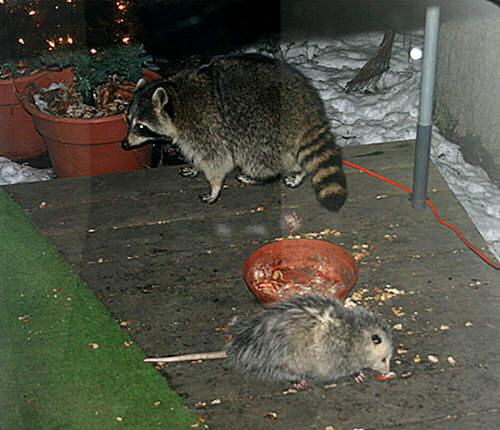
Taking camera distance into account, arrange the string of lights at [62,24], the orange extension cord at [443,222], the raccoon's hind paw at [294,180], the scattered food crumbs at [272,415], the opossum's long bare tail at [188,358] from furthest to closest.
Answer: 1. the string of lights at [62,24]
2. the raccoon's hind paw at [294,180]
3. the orange extension cord at [443,222]
4. the opossum's long bare tail at [188,358]
5. the scattered food crumbs at [272,415]

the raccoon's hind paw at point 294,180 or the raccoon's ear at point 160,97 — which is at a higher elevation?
the raccoon's ear at point 160,97

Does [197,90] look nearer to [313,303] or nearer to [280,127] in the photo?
[280,127]

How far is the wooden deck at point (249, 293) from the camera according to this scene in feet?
8.11

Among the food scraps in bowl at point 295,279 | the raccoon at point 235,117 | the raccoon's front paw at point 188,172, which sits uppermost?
the raccoon at point 235,117

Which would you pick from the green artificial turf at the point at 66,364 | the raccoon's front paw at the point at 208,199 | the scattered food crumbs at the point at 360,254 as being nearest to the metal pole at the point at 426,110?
the scattered food crumbs at the point at 360,254

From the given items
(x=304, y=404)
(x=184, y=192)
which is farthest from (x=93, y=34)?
(x=304, y=404)

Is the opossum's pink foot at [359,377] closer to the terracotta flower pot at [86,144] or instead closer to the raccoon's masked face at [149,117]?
the raccoon's masked face at [149,117]

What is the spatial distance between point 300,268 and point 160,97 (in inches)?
58.6

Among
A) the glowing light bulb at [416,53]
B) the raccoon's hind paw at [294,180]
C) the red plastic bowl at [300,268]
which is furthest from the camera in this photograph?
the glowing light bulb at [416,53]

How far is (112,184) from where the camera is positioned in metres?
4.21

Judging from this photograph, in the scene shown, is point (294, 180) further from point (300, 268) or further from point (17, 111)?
point (17, 111)

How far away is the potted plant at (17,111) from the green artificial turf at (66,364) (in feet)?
6.70

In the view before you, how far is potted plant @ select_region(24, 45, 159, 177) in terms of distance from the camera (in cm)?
451

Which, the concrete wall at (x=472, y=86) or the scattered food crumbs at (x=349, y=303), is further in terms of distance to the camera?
the concrete wall at (x=472, y=86)
